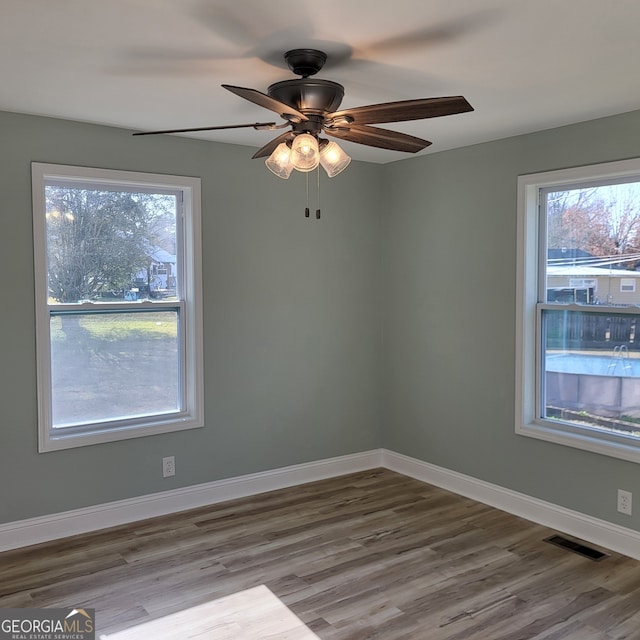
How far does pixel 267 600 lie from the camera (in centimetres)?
292

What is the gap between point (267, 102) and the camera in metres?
2.22

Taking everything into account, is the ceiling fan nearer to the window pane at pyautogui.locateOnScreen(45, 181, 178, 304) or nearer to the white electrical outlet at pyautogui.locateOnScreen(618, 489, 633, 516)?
the window pane at pyautogui.locateOnScreen(45, 181, 178, 304)

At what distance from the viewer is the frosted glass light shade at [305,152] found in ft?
7.92

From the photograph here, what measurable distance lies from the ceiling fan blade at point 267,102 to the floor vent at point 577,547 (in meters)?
2.76

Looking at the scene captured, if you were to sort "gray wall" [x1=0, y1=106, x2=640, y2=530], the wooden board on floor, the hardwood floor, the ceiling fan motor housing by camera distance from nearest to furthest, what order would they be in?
the ceiling fan motor housing < the wooden board on floor < the hardwood floor < "gray wall" [x1=0, y1=106, x2=640, y2=530]

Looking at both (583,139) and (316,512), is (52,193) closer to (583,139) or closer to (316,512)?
(316,512)

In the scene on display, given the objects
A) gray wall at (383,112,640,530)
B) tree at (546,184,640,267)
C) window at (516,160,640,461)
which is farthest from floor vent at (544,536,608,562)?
tree at (546,184,640,267)

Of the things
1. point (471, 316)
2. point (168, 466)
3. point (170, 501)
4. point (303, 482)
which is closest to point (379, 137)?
point (471, 316)

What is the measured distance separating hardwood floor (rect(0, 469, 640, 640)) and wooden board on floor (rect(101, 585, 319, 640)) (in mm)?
57

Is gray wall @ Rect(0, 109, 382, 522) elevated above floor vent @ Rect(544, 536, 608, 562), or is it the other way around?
gray wall @ Rect(0, 109, 382, 522)

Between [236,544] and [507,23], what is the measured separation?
9.70 feet

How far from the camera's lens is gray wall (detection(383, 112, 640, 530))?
3600 millimetres

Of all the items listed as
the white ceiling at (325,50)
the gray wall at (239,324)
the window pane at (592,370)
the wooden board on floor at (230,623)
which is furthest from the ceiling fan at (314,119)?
the wooden board on floor at (230,623)

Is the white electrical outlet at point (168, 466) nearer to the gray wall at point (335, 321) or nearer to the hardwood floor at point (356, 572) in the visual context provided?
the gray wall at point (335, 321)
